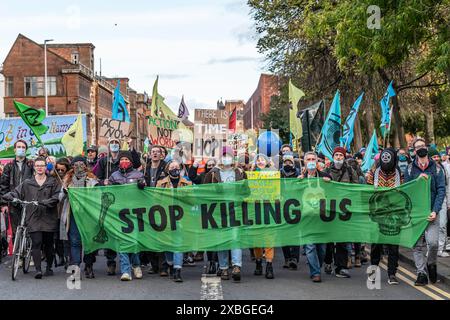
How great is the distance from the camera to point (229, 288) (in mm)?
10070

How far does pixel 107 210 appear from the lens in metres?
11.2

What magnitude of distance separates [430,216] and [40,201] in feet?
18.1

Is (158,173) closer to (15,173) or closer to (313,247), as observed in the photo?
(313,247)

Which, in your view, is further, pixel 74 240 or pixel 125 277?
pixel 74 240

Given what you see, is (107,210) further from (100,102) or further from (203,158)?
(100,102)

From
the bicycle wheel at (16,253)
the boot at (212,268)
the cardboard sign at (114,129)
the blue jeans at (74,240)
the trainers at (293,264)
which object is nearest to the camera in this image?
the bicycle wheel at (16,253)

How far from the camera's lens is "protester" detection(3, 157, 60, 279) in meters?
11.2

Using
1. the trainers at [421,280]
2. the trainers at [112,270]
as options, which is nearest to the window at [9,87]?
the trainers at [112,270]

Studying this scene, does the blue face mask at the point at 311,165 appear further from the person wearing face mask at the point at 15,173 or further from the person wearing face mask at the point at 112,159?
the person wearing face mask at the point at 15,173

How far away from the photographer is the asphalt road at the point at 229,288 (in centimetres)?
940

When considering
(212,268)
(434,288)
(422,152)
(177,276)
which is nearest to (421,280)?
(434,288)

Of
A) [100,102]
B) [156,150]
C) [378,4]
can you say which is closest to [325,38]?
[378,4]

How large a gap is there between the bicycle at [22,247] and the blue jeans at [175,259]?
207 cm

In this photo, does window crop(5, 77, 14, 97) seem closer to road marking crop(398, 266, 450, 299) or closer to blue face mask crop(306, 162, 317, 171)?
blue face mask crop(306, 162, 317, 171)
